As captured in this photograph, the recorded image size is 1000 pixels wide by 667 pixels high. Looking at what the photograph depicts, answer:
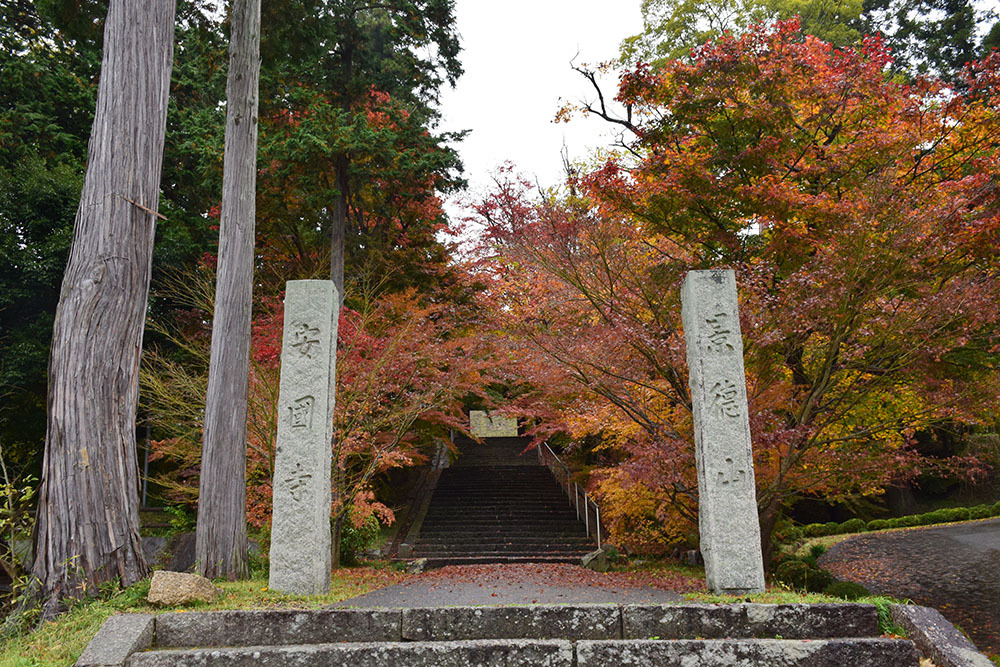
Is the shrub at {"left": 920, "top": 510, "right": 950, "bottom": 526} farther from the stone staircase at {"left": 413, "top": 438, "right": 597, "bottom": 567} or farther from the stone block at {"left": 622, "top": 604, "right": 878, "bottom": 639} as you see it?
the stone block at {"left": 622, "top": 604, "right": 878, "bottom": 639}

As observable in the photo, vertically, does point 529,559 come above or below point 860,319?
below

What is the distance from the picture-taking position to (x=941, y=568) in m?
10.1

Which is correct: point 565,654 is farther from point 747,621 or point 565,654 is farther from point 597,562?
point 597,562

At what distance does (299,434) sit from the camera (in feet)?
17.4

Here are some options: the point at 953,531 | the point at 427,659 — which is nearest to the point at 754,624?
the point at 427,659

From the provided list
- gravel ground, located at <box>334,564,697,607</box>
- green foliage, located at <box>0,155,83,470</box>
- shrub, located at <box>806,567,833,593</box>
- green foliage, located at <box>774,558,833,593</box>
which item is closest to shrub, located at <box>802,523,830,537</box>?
green foliage, located at <box>774,558,833,593</box>

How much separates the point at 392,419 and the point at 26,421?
851 cm

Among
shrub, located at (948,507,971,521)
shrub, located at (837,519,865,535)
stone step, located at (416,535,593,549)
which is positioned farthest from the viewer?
shrub, located at (837,519,865,535)

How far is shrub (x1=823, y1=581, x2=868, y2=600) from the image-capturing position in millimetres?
7504

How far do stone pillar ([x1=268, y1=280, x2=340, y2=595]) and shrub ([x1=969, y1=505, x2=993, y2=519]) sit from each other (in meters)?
15.1

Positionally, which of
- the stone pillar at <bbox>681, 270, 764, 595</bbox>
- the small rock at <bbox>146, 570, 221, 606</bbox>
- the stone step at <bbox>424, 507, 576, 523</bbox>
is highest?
the stone pillar at <bbox>681, 270, 764, 595</bbox>

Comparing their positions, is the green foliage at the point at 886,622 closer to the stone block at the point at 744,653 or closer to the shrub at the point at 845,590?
the stone block at the point at 744,653

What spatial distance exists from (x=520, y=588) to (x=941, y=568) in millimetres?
7300

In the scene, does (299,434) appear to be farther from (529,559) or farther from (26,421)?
(26,421)
